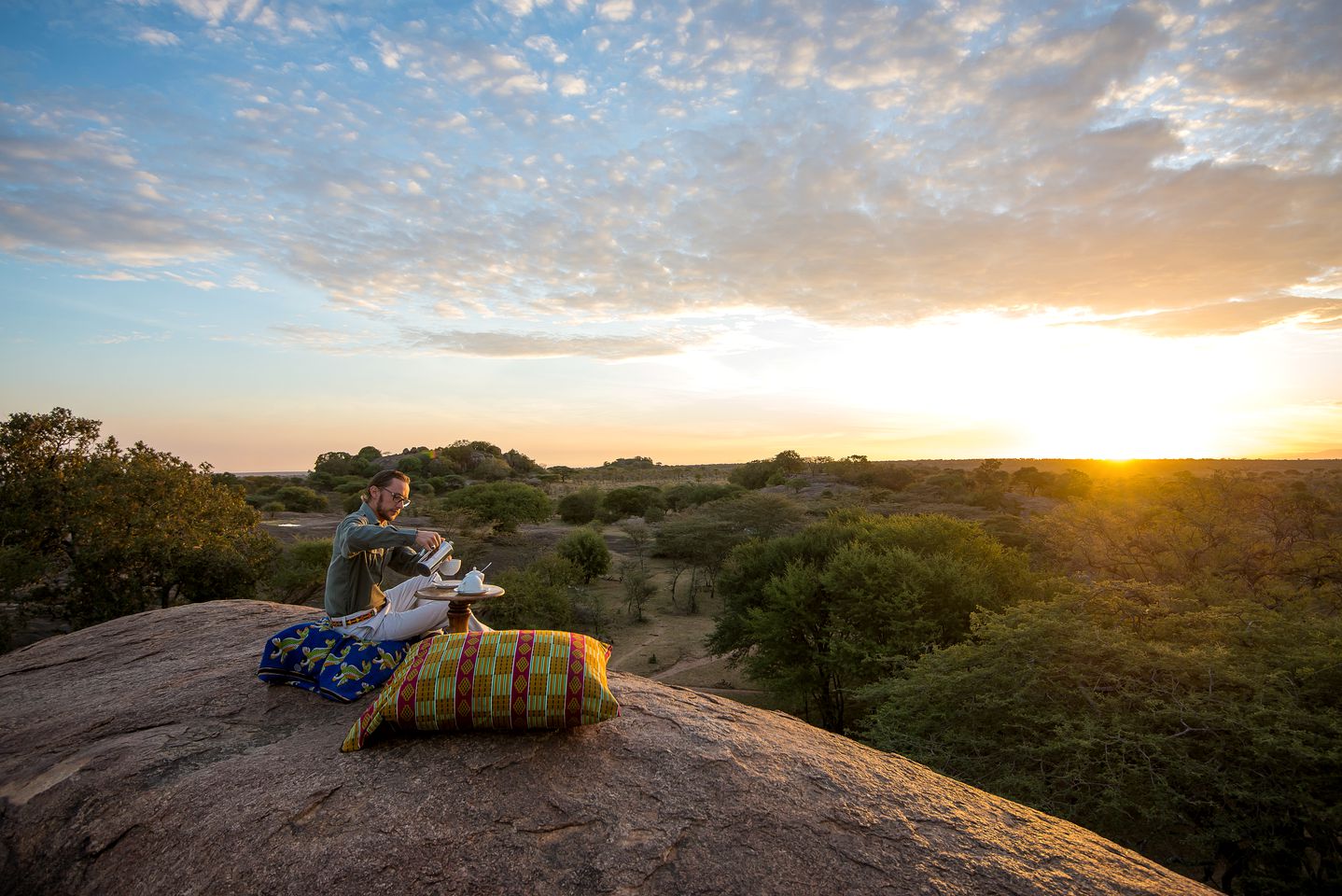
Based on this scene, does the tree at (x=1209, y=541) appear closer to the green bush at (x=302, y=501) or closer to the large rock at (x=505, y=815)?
the large rock at (x=505, y=815)

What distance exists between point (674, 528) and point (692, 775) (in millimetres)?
24824

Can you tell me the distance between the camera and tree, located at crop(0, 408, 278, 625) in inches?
577

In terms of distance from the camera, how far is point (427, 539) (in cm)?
449

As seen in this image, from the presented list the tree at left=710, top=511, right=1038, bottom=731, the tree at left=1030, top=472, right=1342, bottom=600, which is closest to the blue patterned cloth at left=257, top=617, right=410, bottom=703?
the tree at left=710, top=511, right=1038, bottom=731

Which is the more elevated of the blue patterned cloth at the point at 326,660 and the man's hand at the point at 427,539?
the man's hand at the point at 427,539

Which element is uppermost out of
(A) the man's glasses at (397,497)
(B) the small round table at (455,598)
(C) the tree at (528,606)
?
(A) the man's glasses at (397,497)

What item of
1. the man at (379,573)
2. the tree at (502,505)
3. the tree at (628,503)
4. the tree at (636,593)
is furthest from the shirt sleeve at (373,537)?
the tree at (628,503)

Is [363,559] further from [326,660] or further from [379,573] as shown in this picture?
[326,660]

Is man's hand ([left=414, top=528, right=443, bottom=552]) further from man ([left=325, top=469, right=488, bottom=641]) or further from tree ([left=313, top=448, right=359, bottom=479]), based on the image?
tree ([left=313, top=448, right=359, bottom=479])

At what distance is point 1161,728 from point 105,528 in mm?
18681

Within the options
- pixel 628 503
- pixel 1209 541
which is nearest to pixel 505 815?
pixel 1209 541

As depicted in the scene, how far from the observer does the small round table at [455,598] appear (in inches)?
164

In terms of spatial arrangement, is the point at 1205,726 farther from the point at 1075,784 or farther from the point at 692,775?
the point at 692,775

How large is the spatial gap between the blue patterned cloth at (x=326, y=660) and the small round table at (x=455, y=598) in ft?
1.73
